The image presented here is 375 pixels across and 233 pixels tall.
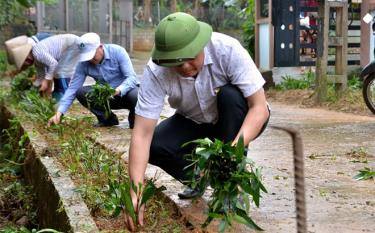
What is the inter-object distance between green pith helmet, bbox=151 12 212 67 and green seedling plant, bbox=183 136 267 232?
371 mm

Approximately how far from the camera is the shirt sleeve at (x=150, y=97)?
3094 millimetres

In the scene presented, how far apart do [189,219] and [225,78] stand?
73 centimetres

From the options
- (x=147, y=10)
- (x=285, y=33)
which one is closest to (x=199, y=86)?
(x=285, y=33)

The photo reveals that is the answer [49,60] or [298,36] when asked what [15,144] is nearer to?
[49,60]

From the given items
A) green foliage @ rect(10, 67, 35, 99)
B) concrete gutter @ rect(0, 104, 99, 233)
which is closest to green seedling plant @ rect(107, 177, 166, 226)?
concrete gutter @ rect(0, 104, 99, 233)

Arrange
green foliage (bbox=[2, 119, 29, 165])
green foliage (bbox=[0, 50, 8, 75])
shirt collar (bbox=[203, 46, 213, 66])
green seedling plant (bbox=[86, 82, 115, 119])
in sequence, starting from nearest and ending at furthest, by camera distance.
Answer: shirt collar (bbox=[203, 46, 213, 66]) → green foliage (bbox=[2, 119, 29, 165]) → green seedling plant (bbox=[86, 82, 115, 119]) → green foliage (bbox=[0, 50, 8, 75])

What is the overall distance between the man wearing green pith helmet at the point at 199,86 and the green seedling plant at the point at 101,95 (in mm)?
2745

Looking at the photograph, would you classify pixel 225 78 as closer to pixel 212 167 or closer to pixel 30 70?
pixel 212 167

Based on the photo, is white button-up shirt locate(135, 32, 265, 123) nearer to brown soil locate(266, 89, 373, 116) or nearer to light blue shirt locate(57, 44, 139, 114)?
light blue shirt locate(57, 44, 139, 114)

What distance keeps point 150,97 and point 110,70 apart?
10.8 feet

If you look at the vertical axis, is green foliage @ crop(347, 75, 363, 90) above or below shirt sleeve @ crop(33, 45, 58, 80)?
below

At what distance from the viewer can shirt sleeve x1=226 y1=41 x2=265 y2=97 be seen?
307 cm

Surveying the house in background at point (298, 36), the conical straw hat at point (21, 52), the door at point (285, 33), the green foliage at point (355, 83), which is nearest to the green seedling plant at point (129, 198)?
the conical straw hat at point (21, 52)

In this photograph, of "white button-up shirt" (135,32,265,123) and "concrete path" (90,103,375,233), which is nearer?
"white button-up shirt" (135,32,265,123)
